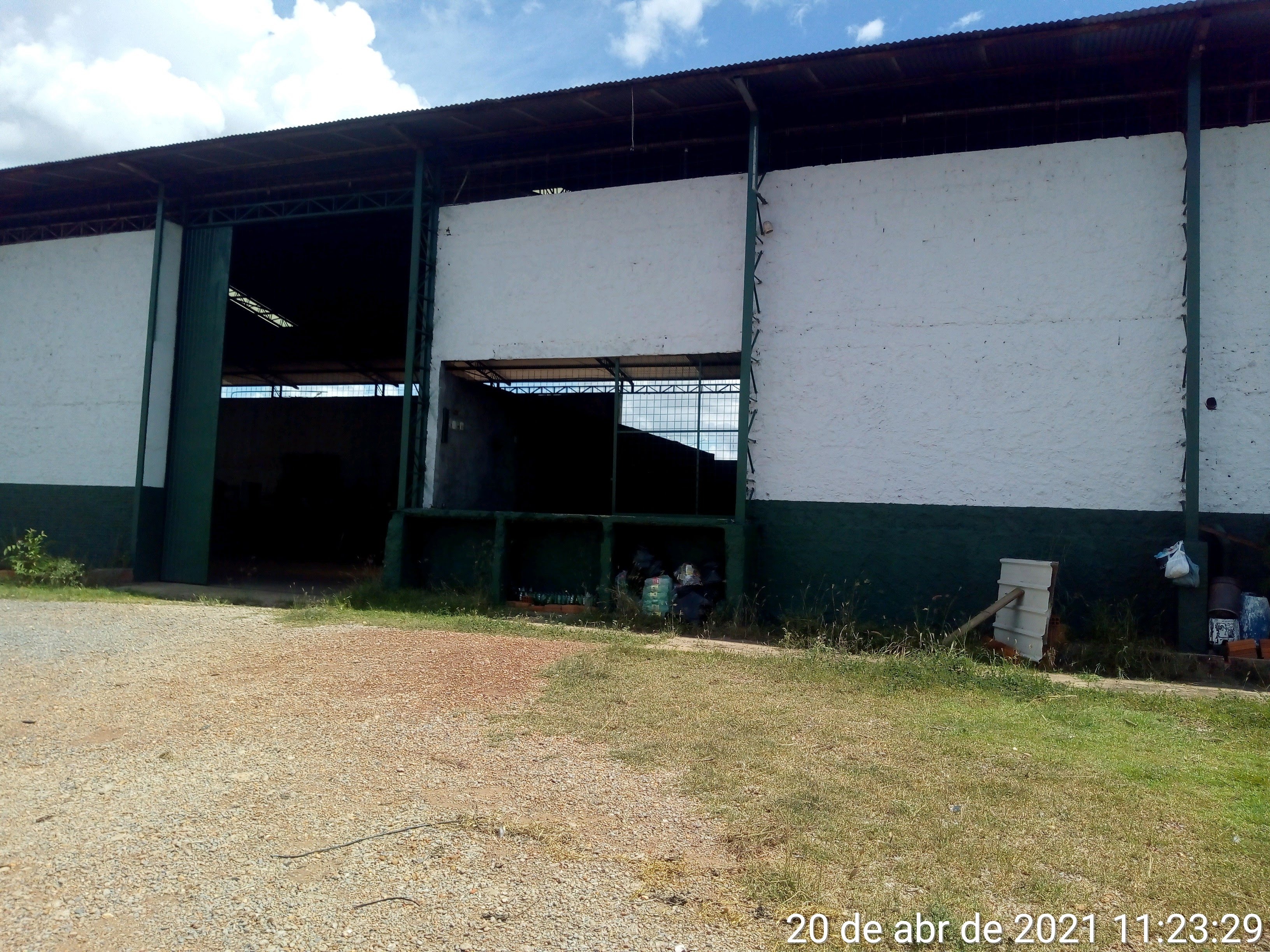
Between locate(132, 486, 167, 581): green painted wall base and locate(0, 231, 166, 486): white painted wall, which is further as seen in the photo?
locate(0, 231, 166, 486): white painted wall

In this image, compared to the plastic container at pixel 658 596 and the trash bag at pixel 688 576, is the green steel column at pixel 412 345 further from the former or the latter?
the trash bag at pixel 688 576

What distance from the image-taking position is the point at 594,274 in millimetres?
12328

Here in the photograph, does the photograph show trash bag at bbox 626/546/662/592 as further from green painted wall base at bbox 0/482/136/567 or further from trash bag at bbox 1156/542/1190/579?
green painted wall base at bbox 0/482/136/567

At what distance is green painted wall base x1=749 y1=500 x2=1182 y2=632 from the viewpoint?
959 centimetres

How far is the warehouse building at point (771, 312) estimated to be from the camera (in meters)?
9.62

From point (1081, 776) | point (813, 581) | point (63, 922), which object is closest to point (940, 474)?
point (813, 581)

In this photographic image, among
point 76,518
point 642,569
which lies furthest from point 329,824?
point 76,518

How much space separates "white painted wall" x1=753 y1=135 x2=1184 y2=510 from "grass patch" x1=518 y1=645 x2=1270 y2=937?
9.93 ft

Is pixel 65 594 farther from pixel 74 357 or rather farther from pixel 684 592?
pixel 684 592

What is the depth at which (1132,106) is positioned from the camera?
1031 cm

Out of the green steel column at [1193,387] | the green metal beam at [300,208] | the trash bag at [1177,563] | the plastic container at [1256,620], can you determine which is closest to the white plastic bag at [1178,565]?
the trash bag at [1177,563]

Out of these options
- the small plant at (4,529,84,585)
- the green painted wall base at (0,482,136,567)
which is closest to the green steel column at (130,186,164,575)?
the green painted wall base at (0,482,136,567)

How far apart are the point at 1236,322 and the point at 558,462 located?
12.3m

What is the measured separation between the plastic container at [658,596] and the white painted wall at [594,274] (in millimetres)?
3147
